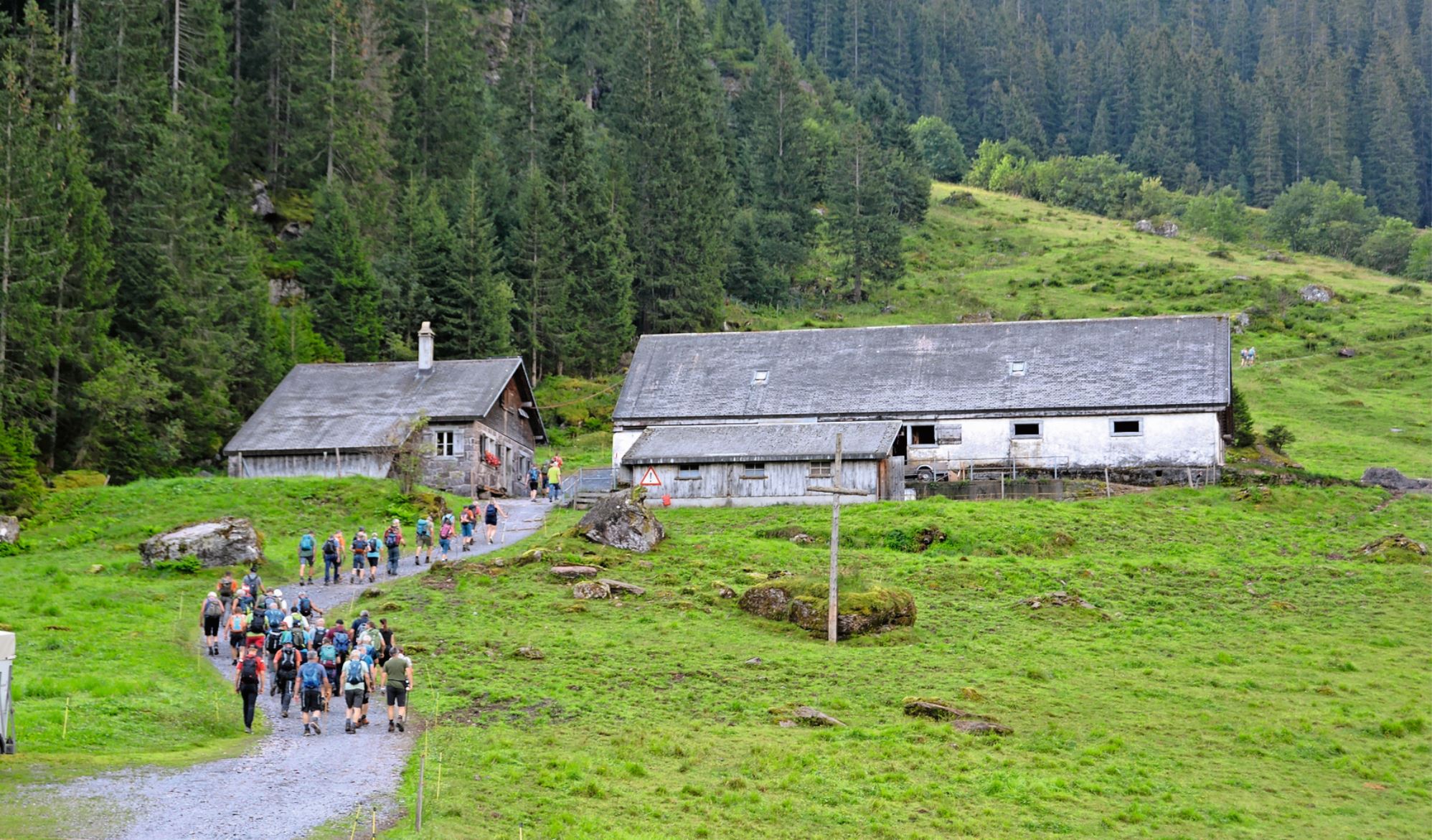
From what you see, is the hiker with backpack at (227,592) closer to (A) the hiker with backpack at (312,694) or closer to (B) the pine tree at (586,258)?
(A) the hiker with backpack at (312,694)

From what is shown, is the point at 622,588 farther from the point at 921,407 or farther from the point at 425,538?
the point at 921,407

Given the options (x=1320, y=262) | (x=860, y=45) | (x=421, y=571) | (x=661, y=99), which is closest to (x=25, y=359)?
(x=421, y=571)

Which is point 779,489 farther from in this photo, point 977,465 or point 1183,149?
point 1183,149

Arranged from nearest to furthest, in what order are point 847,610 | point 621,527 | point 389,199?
point 847,610
point 621,527
point 389,199

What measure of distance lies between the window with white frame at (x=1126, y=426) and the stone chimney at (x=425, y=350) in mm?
27298

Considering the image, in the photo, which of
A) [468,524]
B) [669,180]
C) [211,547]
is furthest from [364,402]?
[669,180]

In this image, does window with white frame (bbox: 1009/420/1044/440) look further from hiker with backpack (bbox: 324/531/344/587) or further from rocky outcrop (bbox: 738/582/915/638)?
hiker with backpack (bbox: 324/531/344/587)

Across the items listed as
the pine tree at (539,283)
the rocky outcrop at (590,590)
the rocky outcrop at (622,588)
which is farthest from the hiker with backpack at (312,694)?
the pine tree at (539,283)

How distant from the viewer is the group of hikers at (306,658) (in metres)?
25.8

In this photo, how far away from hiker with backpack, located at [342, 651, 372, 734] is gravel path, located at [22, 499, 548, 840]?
0.20 m

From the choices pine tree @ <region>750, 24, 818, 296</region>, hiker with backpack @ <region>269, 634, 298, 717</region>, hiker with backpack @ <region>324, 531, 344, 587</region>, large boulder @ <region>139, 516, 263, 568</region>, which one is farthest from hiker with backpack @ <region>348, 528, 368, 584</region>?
pine tree @ <region>750, 24, 818, 296</region>

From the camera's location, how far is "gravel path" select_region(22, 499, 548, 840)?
19516 millimetres

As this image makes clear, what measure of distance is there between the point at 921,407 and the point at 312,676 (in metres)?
35.8

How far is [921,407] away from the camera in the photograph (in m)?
57.9
